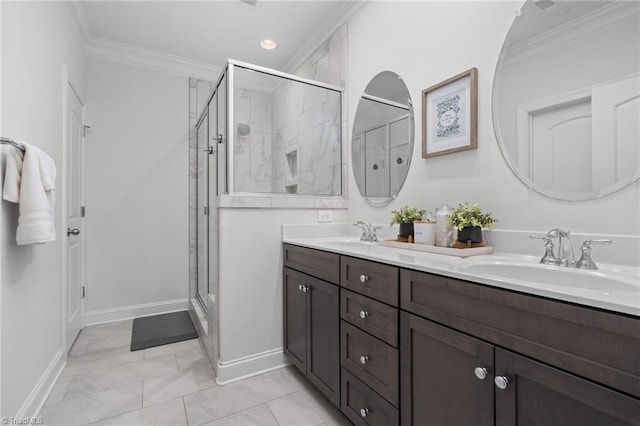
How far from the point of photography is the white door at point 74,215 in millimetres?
2287

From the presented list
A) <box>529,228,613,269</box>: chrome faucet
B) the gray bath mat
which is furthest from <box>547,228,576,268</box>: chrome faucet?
the gray bath mat

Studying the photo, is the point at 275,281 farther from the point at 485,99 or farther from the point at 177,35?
the point at 177,35

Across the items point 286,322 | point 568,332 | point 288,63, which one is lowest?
point 286,322

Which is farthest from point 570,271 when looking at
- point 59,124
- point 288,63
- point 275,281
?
point 288,63

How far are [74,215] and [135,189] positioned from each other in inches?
24.1

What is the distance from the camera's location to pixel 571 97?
1159 mm

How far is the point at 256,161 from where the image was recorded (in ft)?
8.09

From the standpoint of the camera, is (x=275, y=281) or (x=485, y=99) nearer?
(x=485, y=99)

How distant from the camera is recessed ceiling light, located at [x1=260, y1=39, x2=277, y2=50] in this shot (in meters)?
2.84

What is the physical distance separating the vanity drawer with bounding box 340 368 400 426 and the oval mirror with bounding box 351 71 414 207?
1.08 metres

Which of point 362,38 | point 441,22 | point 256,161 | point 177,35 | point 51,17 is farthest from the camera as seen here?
point 177,35

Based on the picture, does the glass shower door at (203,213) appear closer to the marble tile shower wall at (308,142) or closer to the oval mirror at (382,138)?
the marble tile shower wall at (308,142)

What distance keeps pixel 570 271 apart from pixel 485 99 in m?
0.84

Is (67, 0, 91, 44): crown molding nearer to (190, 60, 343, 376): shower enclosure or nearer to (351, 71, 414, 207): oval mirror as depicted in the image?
(190, 60, 343, 376): shower enclosure
